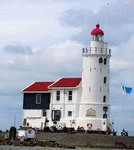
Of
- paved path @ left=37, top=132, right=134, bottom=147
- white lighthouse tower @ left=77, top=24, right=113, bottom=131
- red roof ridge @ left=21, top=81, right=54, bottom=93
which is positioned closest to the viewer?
paved path @ left=37, top=132, right=134, bottom=147

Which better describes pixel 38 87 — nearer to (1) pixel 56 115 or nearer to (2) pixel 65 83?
(2) pixel 65 83

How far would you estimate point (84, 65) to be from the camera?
65125 mm

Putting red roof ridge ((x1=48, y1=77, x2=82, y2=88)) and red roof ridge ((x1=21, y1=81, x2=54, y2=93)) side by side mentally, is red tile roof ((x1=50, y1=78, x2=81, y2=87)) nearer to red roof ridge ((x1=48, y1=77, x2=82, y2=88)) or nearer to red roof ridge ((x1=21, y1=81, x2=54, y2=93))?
red roof ridge ((x1=48, y1=77, x2=82, y2=88))

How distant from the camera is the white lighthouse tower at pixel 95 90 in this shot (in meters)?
63.9

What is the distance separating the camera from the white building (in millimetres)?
64062

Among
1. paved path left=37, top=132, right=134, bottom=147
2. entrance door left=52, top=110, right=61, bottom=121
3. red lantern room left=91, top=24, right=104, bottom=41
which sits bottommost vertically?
paved path left=37, top=132, right=134, bottom=147

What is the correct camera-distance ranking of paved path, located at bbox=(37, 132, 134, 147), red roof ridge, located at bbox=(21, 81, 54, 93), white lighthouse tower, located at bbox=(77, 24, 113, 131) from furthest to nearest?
red roof ridge, located at bbox=(21, 81, 54, 93)
white lighthouse tower, located at bbox=(77, 24, 113, 131)
paved path, located at bbox=(37, 132, 134, 147)

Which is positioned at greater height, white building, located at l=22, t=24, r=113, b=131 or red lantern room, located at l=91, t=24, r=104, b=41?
red lantern room, located at l=91, t=24, r=104, b=41

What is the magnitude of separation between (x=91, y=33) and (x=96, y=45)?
197 cm

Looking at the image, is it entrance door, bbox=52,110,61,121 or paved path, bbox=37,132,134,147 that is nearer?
paved path, bbox=37,132,134,147

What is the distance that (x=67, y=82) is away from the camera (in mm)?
66562

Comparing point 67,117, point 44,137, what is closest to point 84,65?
point 67,117

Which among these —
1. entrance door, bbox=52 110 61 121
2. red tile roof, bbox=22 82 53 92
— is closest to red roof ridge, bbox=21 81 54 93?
red tile roof, bbox=22 82 53 92

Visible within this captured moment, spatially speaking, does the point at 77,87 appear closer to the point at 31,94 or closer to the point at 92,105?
the point at 92,105
